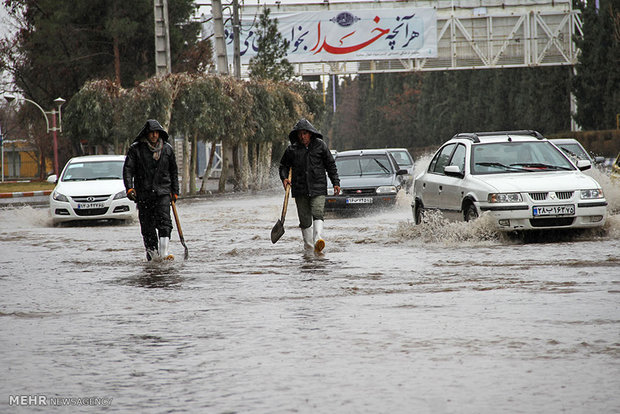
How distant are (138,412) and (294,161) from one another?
935cm

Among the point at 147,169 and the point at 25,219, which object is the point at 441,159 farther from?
the point at 25,219

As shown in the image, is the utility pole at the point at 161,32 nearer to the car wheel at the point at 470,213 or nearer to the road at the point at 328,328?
the road at the point at 328,328

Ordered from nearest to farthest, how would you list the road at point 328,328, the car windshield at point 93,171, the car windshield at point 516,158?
the road at point 328,328 → the car windshield at point 516,158 → the car windshield at point 93,171

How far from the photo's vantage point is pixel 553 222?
1466 cm

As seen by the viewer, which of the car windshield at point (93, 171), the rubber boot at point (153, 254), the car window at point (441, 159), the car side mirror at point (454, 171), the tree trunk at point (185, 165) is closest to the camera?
the rubber boot at point (153, 254)

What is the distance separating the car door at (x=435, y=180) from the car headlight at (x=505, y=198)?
5.29ft

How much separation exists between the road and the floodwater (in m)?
0.02

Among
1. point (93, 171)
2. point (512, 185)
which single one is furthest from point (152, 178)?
point (93, 171)

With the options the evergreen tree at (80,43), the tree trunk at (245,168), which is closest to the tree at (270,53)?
the tree trunk at (245,168)

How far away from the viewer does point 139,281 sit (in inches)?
448

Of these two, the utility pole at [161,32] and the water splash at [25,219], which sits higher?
the utility pole at [161,32]

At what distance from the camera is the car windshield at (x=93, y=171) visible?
24.4 meters

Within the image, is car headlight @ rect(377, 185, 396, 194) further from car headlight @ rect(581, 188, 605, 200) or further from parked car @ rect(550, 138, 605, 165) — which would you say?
car headlight @ rect(581, 188, 605, 200)

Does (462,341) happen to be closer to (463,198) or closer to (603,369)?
(603,369)
